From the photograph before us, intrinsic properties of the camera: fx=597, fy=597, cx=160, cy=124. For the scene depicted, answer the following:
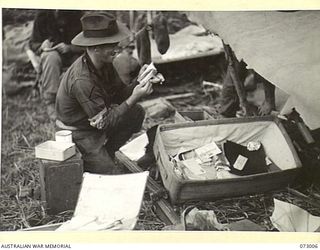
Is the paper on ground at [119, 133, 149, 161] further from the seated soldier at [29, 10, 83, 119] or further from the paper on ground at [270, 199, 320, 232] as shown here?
the paper on ground at [270, 199, 320, 232]

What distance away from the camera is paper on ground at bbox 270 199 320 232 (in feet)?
3.94

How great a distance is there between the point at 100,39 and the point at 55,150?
25cm

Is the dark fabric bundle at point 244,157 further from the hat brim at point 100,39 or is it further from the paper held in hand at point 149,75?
the hat brim at point 100,39

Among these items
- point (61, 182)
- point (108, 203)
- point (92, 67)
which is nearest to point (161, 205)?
point (108, 203)

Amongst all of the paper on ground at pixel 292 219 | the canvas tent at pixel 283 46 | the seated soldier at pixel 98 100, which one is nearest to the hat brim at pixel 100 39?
the seated soldier at pixel 98 100

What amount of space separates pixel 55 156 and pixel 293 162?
0.49 meters

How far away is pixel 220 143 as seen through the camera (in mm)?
1282

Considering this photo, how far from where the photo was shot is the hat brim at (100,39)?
4.04 ft

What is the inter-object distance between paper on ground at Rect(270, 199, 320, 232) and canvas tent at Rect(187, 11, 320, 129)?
0.17 meters

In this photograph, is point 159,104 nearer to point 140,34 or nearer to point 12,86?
point 140,34

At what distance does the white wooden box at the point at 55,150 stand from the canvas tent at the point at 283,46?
1.22 ft

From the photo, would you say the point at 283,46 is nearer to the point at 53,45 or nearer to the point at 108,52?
the point at 108,52

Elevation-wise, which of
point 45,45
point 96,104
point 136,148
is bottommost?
point 136,148
